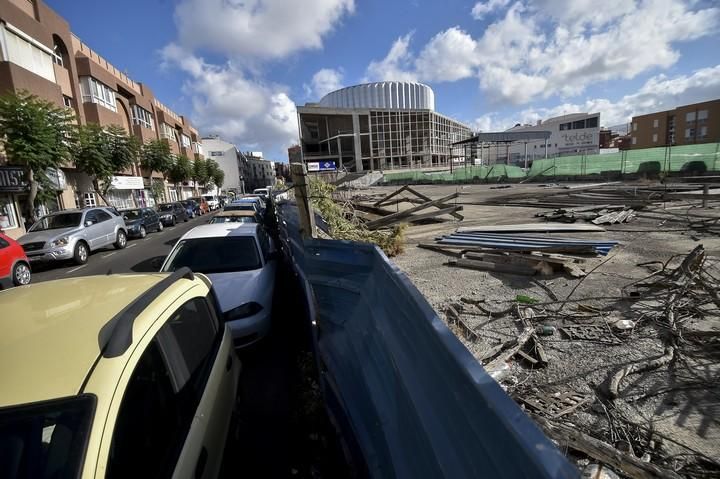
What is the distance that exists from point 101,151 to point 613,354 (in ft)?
79.0

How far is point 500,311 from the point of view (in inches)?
179

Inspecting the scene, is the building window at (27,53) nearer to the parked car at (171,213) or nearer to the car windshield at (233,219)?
the parked car at (171,213)

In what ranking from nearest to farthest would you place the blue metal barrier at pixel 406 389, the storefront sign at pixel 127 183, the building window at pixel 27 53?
the blue metal barrier at pixel 406 389, the building window at pixel 27 53, the storefront sign at pixel 127 183

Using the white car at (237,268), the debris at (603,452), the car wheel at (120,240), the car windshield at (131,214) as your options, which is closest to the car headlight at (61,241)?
the car wheel at (120,240)

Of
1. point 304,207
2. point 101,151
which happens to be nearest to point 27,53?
point 101,151

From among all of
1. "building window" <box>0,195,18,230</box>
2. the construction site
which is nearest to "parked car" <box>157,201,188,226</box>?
"building window" <box>0,195,18,230</box>

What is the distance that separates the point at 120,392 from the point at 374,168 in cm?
7555

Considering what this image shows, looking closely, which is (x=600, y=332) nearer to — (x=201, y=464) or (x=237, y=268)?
(x=201, y=464)

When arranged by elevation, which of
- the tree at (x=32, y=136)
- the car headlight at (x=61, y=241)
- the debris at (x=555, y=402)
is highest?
the tree at (x=32, y=136)

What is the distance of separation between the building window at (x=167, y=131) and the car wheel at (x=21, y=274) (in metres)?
Result: 36.2

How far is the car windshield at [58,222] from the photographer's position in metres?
11.2

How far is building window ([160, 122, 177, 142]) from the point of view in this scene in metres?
40.2

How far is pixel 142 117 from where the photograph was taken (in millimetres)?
33969

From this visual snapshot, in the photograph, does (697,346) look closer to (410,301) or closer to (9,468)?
(410,301)
